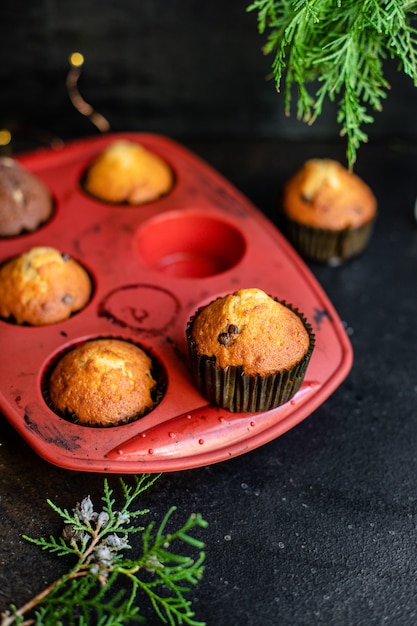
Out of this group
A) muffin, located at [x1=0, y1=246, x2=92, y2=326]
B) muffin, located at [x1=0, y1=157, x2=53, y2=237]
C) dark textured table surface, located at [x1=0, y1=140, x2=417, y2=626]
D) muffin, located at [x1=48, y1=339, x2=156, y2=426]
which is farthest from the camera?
muffin, located at [x1=0, y1=157, x2=53, y2=237]

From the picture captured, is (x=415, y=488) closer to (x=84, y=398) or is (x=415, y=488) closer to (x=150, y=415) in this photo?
(x=150, y=415)

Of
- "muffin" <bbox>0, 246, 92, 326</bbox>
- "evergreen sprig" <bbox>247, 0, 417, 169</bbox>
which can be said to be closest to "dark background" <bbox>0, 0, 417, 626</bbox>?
"muffin" <bbox>0, 246, 92, 326</bbox>

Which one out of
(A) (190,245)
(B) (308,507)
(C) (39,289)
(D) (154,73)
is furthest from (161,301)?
(D) (154,73)

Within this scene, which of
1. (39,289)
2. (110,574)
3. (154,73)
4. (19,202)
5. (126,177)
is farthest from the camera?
(154,73)

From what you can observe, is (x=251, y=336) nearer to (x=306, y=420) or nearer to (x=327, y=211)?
(x=306, y=420)

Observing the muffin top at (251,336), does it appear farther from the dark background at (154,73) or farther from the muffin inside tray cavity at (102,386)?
the dark background at (154,73)

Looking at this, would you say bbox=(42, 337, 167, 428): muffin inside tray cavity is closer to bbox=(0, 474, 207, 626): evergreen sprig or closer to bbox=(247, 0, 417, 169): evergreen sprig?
bbox=(0, 474, 207, 626): evergreen sprig

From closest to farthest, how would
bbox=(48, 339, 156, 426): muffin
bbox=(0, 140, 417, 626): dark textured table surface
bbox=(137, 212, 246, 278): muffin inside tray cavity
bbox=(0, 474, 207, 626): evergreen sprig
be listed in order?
bbox=(0, 474, 207, 626): evergreen sprig
bbox=(0, 140, 417, 626): dark textured table surface
bbox=(48, 339, 156, 426): muffin
bbox=(137, 212, 246, 278): muffin inside tray cavity
